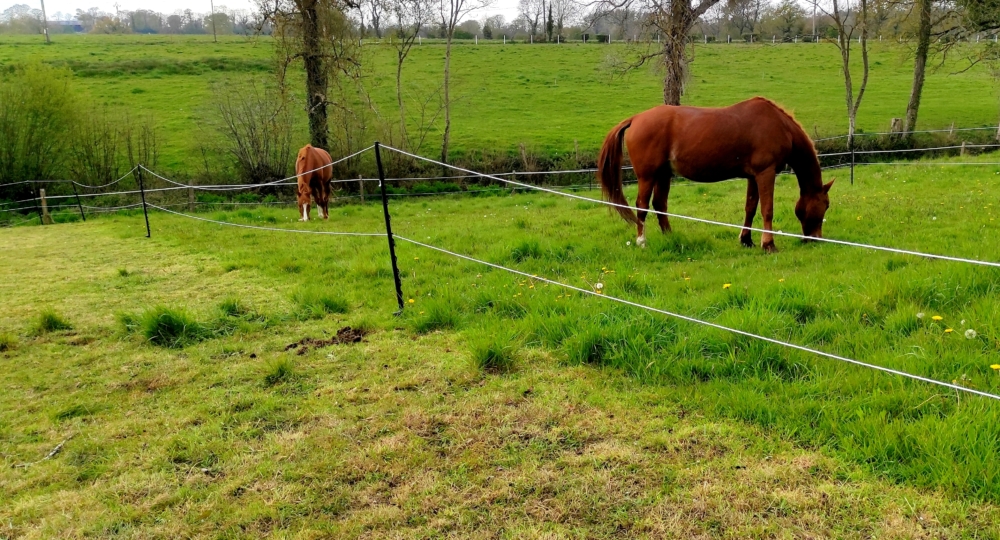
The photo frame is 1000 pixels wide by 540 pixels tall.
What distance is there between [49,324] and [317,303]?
231 cm

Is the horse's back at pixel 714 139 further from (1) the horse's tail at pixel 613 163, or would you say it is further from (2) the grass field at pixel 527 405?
(2) the grass field at pixel 527 405

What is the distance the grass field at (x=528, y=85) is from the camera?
2288 cm

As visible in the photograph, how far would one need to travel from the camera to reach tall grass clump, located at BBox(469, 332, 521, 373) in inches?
146

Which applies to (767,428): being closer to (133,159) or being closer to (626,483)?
(626,483)

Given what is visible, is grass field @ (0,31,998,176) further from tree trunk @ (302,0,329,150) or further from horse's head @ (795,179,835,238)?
horse's head @ (795,179,835,238)

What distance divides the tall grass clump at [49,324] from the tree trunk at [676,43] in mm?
12100

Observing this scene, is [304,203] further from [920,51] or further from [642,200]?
[920,51]

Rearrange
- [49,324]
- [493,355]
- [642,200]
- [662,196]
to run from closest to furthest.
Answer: [493,355] → [49,324] → [642,200] → [662,196]

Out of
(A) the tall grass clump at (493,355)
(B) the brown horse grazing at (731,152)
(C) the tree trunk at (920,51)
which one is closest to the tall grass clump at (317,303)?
(A) the tall grass clump at (493,355)

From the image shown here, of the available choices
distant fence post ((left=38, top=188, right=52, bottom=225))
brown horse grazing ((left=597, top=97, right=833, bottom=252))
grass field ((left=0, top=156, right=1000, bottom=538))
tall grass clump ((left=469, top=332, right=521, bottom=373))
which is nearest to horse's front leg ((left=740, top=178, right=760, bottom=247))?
brown horse grazing ((left=597, top=97, right=833, bottom=252))

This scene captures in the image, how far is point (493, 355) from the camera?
148 inches

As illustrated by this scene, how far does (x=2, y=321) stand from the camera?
5.41 meters

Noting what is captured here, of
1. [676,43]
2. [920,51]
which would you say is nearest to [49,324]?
[676,43]

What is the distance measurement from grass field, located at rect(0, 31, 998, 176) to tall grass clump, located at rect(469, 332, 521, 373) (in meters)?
17.1
